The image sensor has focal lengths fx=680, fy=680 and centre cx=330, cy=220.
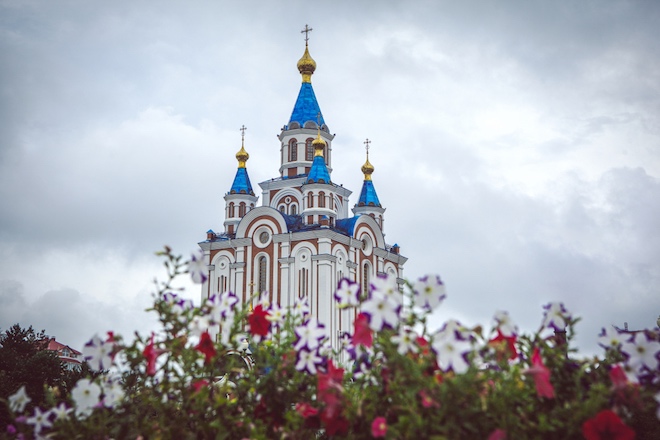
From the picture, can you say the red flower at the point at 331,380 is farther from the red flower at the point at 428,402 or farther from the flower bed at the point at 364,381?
the red flower at the point at 428,402

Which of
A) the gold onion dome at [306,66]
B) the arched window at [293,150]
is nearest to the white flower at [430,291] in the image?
the arched window at [293,150]

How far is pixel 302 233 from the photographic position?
101 feet

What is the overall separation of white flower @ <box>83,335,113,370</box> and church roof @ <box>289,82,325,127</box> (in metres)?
31.7

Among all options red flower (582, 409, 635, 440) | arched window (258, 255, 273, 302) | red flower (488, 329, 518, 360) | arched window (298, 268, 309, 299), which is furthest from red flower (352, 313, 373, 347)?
arched window (258, 255, 273, 302)

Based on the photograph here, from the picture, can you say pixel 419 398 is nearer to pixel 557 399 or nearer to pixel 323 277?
pixel 557 399

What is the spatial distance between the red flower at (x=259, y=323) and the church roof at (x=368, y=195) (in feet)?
106

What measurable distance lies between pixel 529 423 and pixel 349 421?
0.95 metres

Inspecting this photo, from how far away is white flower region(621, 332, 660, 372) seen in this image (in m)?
3.51

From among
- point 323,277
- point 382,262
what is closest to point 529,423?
point 323,277

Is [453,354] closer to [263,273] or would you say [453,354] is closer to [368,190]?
[263,273]

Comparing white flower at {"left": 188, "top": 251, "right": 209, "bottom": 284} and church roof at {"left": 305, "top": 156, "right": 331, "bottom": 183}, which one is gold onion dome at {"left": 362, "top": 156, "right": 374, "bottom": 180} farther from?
white flower at {"left": 188, "top": 251, "right": 209, "bottom": 284}

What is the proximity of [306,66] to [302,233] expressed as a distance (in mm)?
10766

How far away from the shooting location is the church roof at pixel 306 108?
3553 cm

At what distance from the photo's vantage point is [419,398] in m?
3.53
